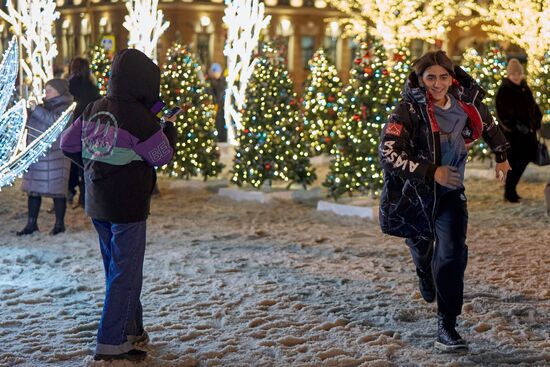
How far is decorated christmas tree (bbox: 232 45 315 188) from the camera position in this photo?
14.5m

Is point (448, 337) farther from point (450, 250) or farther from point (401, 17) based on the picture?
point (401, 17)

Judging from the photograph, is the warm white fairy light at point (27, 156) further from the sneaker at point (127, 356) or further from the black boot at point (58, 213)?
the sneaker at point (127, 356)

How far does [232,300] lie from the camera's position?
777 centimetres

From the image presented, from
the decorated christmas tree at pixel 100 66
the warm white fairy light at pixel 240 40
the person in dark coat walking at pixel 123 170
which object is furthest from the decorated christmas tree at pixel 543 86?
the person in dark coat walking at pixel 123 170

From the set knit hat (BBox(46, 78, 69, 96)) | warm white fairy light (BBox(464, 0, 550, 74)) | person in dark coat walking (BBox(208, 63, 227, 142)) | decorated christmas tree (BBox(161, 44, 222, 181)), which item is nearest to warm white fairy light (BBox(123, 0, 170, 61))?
person in dark coat walking (BBox(208, 63, 227, 142))

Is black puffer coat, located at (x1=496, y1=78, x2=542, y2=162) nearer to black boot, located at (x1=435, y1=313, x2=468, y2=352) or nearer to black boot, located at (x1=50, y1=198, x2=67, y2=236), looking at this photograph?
black boot, located at (x1=50, y1=198, x2=67, y2=236)

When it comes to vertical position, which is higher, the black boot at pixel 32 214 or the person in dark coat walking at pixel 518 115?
the person in dark coat walking at pixel 518 115

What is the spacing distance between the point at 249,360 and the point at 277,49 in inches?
396

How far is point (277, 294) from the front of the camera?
796cm

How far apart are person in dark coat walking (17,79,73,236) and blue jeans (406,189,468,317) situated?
5224 millimetres

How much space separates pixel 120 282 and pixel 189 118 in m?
9.74

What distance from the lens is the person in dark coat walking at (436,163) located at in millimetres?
6117

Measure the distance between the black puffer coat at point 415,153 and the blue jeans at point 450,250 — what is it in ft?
0.21

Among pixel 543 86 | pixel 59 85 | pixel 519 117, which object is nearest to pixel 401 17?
pixel 543 86
